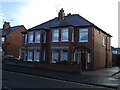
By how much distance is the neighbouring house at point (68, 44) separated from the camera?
2202 centimetres

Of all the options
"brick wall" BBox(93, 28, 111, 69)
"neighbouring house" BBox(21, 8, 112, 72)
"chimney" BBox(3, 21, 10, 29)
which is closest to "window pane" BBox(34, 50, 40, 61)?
"neighbouring house" BBox(21, 8, 112, 72)

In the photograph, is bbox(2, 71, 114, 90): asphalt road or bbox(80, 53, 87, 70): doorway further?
bbox(80, 53, 87, 70): doorway

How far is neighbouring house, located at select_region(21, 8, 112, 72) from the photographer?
22.0 m

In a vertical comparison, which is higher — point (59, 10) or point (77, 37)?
point (59, 10)

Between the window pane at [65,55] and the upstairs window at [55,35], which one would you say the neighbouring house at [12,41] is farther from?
the window pane at [65,55]

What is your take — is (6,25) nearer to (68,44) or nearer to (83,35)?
(68,44)

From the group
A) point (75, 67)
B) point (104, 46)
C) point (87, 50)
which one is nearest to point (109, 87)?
point (75, 67)

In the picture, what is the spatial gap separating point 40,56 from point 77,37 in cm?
703

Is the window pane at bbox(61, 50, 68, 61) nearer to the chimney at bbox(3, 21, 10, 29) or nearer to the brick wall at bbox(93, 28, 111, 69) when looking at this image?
the brick wall at bbox(93, 28, 111, 69)

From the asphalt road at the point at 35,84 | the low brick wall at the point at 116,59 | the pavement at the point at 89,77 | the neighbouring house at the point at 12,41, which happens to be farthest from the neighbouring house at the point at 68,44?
the neighbouring house at the point at 12,41

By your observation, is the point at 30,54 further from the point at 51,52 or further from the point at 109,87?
the point at 109,87

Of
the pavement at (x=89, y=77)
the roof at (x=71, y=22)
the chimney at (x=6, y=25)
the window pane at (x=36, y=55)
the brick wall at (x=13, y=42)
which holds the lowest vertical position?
the pavement at (x=89, y=77)

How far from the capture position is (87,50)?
872 inches

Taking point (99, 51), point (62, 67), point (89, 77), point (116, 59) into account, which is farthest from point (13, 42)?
point (89, 77)
